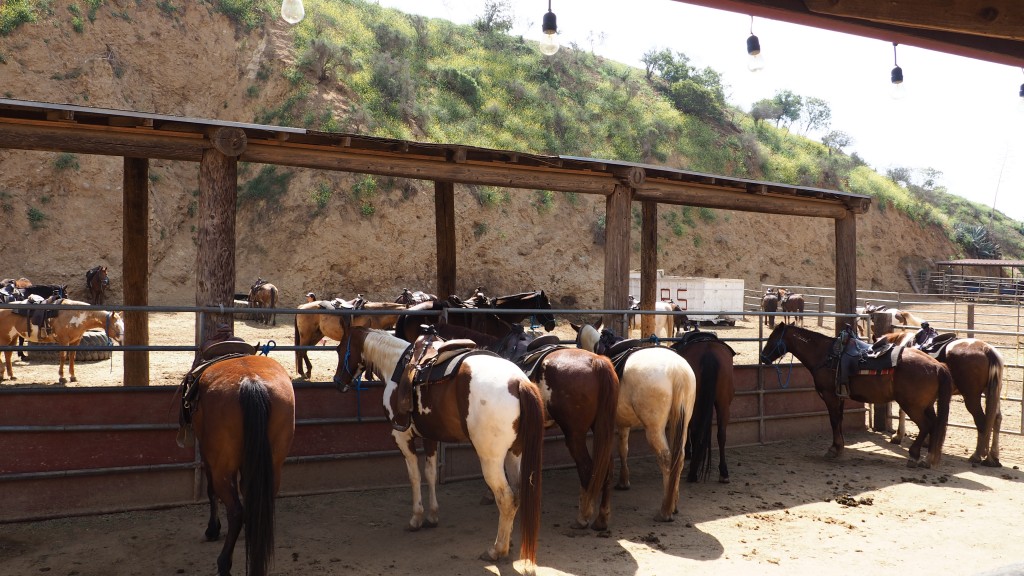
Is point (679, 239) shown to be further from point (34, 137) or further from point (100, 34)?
point (34, 137)

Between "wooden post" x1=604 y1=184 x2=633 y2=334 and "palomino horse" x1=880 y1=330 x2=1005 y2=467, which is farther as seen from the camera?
"wooden post" x1=604 y1=184 x2=633 y2=334

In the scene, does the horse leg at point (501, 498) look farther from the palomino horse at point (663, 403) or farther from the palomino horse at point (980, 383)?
the palomino horse at point (980, 383)

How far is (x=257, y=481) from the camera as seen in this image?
4172 mm

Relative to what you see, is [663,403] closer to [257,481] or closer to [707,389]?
[707,389]

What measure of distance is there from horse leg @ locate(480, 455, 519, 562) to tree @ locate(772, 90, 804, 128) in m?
60.1

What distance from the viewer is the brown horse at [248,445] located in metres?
4.14

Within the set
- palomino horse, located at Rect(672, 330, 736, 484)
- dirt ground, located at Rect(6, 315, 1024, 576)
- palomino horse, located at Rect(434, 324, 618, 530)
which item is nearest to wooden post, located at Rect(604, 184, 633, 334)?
palomino horse, located at Rect(672, 330, 736, 484)

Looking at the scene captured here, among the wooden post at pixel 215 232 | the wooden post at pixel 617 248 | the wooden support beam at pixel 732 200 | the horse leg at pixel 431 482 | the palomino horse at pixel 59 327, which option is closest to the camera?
the horse leg at pixel 431 482

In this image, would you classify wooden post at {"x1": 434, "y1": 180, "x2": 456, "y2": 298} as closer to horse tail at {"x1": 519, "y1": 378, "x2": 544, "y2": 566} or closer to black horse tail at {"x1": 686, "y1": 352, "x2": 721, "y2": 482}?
black horse tail at {"x1": 686, "y1": 352, "x2": 721, "y2": 482}

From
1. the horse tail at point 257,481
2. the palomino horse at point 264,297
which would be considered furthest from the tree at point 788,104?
the horse tail at point 257,481

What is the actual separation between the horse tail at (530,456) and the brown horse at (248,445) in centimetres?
154

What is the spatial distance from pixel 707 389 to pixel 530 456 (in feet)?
10.2

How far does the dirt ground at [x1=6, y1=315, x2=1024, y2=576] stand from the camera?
187 inches

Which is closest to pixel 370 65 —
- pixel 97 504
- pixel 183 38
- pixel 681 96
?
pixel 183 38
